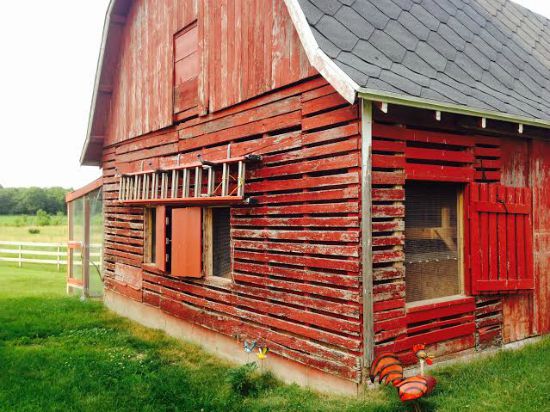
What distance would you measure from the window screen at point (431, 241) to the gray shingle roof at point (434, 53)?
3.72ft

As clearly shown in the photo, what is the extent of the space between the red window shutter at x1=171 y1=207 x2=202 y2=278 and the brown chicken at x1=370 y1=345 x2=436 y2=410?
11.6 feet

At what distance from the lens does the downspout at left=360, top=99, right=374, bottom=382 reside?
5.30 meters

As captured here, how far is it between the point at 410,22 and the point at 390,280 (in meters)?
3.44

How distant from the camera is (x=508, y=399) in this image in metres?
4.99

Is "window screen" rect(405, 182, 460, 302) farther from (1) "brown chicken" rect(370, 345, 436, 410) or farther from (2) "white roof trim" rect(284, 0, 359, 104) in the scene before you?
(2) "white roof trim" rect(284, 0, 359, 104)

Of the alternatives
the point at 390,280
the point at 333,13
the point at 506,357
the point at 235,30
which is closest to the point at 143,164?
the point at 235,30

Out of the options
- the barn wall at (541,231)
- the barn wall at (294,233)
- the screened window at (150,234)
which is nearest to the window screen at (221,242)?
the barn wall at (294,233)

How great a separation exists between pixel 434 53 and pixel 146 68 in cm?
561

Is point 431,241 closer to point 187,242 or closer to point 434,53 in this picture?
point 434,53

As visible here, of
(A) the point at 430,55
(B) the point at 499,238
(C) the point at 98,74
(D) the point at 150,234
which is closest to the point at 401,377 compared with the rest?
(B) the point at 499,238

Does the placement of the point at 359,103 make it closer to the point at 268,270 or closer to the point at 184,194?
the point at 268,270

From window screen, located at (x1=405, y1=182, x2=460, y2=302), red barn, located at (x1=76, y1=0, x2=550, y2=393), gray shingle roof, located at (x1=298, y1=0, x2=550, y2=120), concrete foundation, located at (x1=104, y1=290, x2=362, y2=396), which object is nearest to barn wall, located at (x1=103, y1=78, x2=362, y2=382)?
red barn, located at (x1=76, y1=0, x2=550, y2=393)

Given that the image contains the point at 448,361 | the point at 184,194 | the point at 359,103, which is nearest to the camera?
the point at 359,103

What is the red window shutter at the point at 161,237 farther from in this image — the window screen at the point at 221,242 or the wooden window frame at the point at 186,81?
the wooden window frame at the point at 186,81
